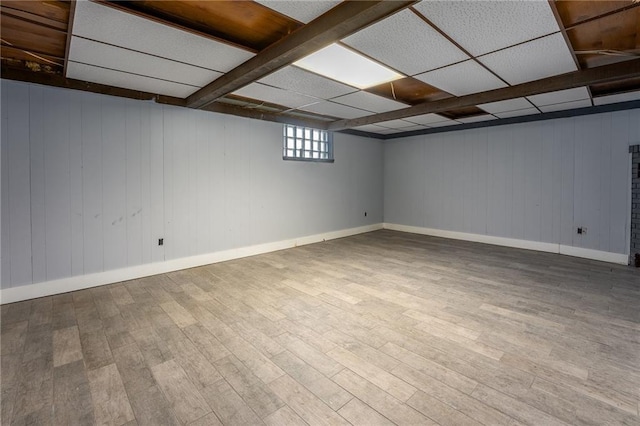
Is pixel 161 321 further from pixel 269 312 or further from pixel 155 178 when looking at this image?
pixel 155 178

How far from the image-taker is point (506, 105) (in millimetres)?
4504

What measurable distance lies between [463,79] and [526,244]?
3753 mm

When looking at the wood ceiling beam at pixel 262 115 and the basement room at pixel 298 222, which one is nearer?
the basement room at pixel 298 222

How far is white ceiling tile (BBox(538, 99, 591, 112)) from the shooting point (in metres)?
4.35

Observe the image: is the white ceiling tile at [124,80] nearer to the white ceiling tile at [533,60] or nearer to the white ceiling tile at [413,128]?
the white ceiling tile at [533,60]

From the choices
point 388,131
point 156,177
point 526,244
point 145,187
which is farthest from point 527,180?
point 145,187

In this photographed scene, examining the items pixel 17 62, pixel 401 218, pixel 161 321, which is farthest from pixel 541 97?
pixel 17 62

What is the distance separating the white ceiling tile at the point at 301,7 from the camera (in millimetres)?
1921

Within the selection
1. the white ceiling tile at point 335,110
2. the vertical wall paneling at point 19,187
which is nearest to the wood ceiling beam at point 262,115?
the white ceiling tile at point 335,110

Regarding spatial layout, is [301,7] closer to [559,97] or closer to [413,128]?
[559,97]

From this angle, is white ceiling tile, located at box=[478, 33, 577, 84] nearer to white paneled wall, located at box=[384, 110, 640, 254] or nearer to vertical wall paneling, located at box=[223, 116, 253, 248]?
white paneled wall, located at box=[384, 110, 640, 254]

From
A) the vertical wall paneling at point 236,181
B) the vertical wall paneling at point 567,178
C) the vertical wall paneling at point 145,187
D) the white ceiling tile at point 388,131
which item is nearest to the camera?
the vertical wall paneling at point 145,187

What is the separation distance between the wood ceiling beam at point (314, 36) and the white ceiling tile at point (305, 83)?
1.17ft

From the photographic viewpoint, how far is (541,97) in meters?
4.08
